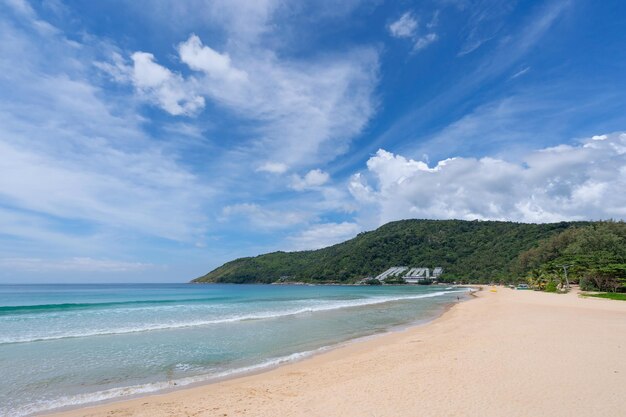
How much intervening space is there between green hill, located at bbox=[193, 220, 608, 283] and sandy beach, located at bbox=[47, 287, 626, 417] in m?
85.0

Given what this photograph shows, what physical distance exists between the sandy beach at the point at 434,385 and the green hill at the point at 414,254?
85048mm

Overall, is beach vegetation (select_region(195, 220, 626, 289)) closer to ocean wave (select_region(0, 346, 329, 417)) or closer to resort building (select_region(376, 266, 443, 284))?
resort building (select_region(376, 266, 443, 284))

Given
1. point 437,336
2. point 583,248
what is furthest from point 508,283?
point 437,336

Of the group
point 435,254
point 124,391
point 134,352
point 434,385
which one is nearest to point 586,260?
point 434,385

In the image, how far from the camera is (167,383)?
9.09m

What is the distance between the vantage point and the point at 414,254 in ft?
431

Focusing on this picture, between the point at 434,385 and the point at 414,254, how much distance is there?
427ft

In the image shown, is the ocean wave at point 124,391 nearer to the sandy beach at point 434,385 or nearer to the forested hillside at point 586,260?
the sandy beach at point 434,385

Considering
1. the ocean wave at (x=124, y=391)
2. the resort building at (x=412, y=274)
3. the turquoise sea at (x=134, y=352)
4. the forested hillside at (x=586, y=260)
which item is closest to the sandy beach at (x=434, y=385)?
the ocean wave at (x=124, y=391)

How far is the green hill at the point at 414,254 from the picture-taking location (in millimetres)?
102938

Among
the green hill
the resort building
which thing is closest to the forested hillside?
the green hill

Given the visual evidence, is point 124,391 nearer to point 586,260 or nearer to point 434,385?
point 434,385

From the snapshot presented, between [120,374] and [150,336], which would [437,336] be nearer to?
[120,374]

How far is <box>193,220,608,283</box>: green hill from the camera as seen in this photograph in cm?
10294
